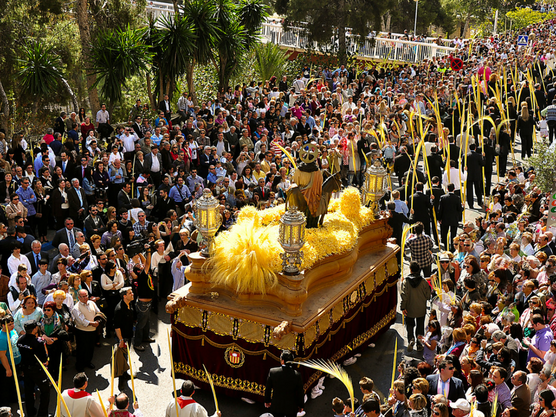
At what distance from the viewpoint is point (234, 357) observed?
31.1 feet

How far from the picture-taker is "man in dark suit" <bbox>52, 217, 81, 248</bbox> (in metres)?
12.3

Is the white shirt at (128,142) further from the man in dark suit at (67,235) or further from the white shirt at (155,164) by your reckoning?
the man in dark suit at (67,235)

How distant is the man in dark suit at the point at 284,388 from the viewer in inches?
334

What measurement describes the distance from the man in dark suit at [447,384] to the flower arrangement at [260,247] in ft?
8.10

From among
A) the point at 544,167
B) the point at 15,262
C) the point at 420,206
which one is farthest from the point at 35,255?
the point at 544,167

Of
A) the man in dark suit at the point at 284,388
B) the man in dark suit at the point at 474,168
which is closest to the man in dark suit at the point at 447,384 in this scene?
the man in dark suit at the point at 284,388

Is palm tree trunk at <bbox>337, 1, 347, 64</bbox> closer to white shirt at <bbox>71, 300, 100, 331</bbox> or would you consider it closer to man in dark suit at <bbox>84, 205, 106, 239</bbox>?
man in dark suit at <bbox>84, 205, 106, 239</bbox>

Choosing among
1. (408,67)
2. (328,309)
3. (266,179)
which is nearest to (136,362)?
(328,309)

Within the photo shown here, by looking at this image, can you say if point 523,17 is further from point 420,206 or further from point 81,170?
point 81,170

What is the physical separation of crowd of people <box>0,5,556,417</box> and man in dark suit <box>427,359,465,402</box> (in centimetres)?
2

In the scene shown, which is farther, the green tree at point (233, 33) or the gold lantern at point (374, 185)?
the green tree at point (233, 33)

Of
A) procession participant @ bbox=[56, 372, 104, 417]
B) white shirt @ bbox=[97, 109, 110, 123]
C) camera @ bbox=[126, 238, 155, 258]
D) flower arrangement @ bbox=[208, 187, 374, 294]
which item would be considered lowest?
procession participant @ bbox=[56, 372, 104, 417]

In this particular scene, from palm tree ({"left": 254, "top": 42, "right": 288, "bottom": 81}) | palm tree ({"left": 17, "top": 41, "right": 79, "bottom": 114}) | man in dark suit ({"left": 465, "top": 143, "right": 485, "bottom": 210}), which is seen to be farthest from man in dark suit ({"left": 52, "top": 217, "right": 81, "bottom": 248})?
palm tree ({"left": 254, "top": 42, "right": 288, "bottom": 81})

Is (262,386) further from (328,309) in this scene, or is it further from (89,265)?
(89,265)
